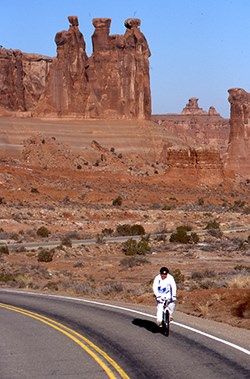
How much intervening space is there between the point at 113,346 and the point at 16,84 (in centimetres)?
13365

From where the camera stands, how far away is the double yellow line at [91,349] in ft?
40.9

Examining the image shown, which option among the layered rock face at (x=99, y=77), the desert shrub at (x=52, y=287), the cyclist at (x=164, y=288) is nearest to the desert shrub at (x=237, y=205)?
the layered rock face at (x=99, y=77)

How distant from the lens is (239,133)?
136 metres

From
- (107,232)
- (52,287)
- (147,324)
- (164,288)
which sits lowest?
(107,232)

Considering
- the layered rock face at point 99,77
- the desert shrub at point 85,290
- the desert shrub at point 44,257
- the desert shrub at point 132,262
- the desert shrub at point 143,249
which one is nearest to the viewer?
the desert shrub at point 85,290

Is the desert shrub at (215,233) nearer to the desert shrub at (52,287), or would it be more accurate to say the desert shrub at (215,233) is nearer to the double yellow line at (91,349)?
the desert shrub at (52,287)

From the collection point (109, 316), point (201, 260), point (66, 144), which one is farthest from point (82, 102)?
point (109, 316)

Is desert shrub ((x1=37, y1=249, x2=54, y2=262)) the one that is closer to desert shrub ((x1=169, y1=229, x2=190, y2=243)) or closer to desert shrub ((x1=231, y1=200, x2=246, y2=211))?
desert shrub ((x1=169, y1=229, x2=190, y2=243))

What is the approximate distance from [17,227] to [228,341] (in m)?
45.2

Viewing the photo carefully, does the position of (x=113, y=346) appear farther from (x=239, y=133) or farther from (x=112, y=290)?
(x=239, y=133)

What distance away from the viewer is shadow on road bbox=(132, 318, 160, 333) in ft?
55.3

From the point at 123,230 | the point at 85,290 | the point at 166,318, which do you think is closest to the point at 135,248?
the point at 123,230

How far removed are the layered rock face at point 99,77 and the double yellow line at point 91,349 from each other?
115 meters

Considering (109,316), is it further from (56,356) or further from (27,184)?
(27,184)
